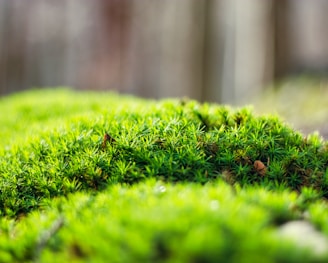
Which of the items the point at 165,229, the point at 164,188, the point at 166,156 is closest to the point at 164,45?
the point at 166,156

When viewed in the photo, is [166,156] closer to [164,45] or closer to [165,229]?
[165,229]

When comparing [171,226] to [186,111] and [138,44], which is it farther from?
[138,44]

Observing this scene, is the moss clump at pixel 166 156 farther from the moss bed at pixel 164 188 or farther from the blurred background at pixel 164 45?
the blurred background at pixel 164 45

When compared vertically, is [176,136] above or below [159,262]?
above

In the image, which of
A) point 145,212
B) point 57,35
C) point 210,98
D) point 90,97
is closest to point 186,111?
point 145,212

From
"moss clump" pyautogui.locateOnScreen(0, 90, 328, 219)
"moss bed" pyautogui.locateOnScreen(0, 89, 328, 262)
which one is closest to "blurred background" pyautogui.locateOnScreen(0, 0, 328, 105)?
"moss clump" pyautogui.locateOnScreen(0, 90, 328, 219)

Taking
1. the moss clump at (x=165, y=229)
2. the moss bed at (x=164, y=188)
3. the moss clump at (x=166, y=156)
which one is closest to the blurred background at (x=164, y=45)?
the moss clump at (x=166, y=156)
